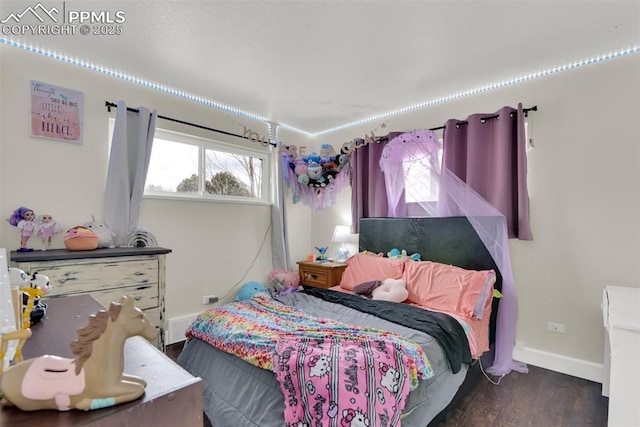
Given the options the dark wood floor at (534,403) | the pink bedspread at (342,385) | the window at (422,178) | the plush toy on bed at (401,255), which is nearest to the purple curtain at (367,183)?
the window at (422,178)

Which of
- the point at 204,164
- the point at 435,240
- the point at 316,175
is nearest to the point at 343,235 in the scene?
the point at 316,175

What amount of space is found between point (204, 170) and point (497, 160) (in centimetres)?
307

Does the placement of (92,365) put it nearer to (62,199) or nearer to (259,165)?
(62,199)

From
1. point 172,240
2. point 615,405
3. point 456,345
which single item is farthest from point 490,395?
point 172,240

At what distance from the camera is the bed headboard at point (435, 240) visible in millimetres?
2816

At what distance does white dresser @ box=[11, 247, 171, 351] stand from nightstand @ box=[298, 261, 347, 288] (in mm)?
1783

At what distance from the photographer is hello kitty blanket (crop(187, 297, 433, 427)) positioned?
4.66 feet

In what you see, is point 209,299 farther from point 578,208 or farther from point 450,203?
point 578,208

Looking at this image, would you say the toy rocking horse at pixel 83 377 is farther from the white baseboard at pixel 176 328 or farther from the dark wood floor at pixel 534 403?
the white baseboard at pixel 176 328

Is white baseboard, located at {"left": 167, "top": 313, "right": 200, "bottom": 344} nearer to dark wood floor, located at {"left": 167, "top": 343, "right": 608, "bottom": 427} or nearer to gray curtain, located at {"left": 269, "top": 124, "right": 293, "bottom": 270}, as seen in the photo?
gray curtain, located at {"left": 269, "top": 124, "right": 293, "bottom": 270}

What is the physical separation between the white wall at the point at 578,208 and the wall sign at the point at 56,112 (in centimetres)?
389

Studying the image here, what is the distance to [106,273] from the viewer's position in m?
2.29

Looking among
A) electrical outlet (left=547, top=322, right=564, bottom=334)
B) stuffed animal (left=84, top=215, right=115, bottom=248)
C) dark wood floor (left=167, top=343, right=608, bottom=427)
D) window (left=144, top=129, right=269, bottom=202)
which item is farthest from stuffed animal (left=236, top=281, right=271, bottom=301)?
electrical outlet (left=547, top=322, right=564, bottom=334)

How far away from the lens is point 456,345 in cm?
201
